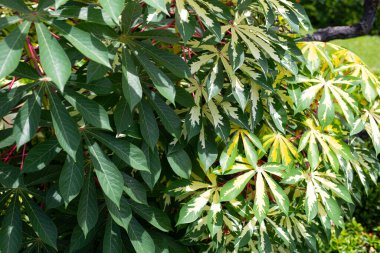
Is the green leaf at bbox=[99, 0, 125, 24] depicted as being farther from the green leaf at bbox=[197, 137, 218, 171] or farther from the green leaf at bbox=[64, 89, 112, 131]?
the green leaf at bbox=[197, 137, 218, 171]

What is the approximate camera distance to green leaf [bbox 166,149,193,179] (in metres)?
1.92

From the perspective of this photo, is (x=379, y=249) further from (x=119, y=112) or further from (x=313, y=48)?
(x=119, y=112)

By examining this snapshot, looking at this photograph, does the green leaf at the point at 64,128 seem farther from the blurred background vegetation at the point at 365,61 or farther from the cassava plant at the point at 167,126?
the blurred background vegetation at the point at 365,61

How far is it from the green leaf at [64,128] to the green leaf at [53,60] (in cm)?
23

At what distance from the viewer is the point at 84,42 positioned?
A: 4.63ft

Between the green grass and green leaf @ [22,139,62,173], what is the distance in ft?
25.5

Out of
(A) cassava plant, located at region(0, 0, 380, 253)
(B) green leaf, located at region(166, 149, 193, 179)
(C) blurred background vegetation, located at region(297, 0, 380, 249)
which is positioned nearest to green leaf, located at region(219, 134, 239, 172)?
(A) cassava plant, located at region(0, 0, 380, 253)

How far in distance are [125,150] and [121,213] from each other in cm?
24

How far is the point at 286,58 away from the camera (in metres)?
2.02

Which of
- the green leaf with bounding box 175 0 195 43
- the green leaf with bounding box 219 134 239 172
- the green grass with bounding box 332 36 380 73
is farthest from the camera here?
the green grass with bounding box 332 36 380 73

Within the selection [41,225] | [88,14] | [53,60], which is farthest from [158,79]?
[41,225]

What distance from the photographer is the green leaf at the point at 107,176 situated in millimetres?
1631

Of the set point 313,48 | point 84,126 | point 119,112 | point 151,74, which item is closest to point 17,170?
point 84,126

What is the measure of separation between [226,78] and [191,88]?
0.61 ft
